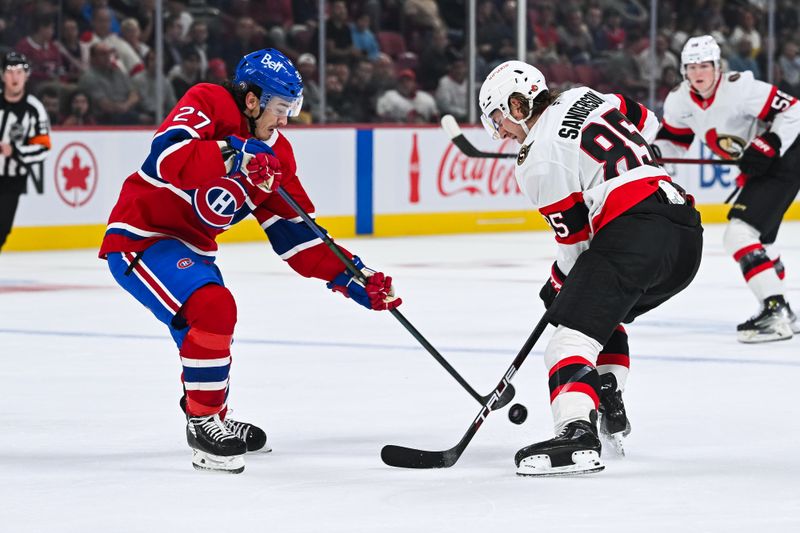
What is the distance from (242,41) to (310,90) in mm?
583

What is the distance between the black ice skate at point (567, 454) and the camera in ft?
11.1

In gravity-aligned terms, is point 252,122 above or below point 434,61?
above

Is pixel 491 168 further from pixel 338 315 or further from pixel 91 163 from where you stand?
pixel 338 315

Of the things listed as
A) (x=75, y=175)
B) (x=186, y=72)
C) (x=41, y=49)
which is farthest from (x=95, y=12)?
(x=75, y=175)

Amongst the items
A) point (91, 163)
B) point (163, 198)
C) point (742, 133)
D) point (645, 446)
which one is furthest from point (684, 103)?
point (91, 163)

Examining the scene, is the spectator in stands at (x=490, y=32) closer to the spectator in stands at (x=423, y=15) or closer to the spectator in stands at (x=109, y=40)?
the spectator in stands at (x=423, y=15)

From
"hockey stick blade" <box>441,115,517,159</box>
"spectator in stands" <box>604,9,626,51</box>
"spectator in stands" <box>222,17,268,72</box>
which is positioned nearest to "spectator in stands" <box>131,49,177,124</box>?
"spectator in stands" <box>222,17,268,72</box>

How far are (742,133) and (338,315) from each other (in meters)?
1.79

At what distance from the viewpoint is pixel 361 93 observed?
37.4 ft

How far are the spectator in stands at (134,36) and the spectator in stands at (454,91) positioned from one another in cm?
255

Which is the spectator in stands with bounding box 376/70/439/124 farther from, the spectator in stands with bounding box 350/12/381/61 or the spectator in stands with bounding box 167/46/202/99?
the spectator in stands with bounding box 167/46/202/99

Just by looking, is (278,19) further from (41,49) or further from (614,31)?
(614,31)

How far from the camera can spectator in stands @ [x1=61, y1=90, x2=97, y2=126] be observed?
32.3 feet

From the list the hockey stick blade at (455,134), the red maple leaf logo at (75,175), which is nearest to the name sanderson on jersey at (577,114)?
the hockey stick blade at (455,134)
